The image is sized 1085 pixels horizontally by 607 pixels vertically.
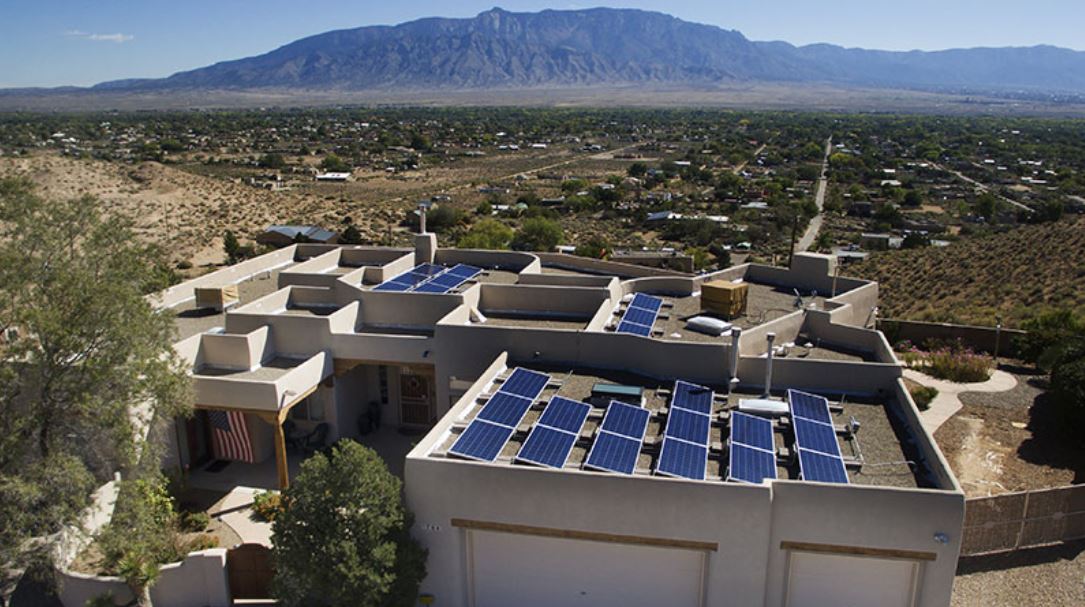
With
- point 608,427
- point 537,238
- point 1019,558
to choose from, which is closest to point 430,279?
point 608,427

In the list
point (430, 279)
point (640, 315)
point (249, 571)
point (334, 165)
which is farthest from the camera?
point (334, 165)

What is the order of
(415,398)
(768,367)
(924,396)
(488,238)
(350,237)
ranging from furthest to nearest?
(350,237), (488,238), (924,396), (415,398), (768,367)

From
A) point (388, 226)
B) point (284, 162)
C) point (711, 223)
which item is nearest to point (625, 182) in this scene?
point (711, 223)

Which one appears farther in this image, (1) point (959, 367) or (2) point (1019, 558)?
(1) point (959, 367)

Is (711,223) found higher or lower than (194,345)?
lower

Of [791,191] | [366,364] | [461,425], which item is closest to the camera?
[461,425]

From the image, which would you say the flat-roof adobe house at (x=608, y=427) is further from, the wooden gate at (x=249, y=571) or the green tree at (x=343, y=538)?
the wooden gate at (x=249, y=571)

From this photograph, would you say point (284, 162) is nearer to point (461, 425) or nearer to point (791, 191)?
point (791, 191)

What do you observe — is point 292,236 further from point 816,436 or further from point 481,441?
point 816,436
